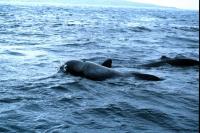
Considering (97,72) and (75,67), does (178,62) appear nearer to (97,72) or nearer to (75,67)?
(97,72)

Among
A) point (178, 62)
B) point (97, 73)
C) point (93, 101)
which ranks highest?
point (97, 73)

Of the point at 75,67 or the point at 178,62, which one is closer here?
the point at 75,67

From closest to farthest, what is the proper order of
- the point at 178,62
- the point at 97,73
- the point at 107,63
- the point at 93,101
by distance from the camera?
the point at 93,101 < the point at 97,73 < the point at 107,63 < the point at 178,62

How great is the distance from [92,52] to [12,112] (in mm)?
12168

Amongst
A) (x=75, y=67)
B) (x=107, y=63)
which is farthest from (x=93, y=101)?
(x=107, y=63)

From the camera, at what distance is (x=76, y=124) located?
8016mm

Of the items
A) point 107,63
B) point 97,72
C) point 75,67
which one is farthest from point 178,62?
point 75,67

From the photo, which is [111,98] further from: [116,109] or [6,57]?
[6,57]

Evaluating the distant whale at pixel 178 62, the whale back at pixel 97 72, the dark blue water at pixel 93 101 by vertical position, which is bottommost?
the distant whale at pixel 178 62

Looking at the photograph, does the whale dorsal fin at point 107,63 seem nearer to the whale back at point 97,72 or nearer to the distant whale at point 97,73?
the distant whale at point 97,73

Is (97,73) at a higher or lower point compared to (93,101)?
higher

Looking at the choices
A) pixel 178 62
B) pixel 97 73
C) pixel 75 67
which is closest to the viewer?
pixel 97 73

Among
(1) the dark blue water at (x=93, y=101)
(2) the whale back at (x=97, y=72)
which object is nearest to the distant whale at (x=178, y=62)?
(1) the dark blue water at (x=93, y=101)

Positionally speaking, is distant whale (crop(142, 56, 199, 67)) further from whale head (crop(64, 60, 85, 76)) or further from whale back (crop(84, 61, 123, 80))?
whale head (crop(64, 60, 85, 76))
